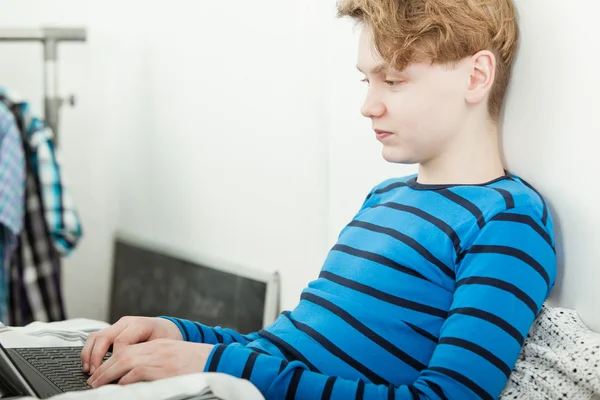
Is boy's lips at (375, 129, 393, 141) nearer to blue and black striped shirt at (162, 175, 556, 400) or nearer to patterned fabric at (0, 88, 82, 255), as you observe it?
blue and black striped shirt at (162, 175, 556, 400)

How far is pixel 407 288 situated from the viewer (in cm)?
91

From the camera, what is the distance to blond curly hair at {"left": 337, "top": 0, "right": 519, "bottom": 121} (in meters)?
0.92

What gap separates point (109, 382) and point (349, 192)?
2.05ft

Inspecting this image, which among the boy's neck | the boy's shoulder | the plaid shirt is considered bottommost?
the plaid shirt

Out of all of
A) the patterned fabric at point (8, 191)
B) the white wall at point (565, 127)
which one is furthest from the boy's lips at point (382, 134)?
the patterned fabric at point (8, 191)

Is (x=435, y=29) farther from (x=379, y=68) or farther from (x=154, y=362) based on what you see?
(x=154, y=362)

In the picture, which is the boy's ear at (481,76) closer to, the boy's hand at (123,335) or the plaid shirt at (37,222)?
the boy's hand at (123,335)

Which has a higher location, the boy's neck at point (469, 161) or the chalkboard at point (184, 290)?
the boy's neck at point (469, 161)

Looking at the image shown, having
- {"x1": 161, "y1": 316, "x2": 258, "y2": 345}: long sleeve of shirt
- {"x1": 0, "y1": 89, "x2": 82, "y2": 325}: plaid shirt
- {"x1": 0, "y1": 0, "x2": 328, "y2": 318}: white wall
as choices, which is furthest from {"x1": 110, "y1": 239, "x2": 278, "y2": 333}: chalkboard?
{"x1": 161, "y1": 316, "x2": 258, "y2": 345}: long sleeve of shirt

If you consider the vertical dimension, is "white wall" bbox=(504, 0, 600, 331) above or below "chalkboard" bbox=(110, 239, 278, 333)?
above

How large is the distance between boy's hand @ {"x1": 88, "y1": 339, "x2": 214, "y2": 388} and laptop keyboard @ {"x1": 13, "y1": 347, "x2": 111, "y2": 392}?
0.09ft

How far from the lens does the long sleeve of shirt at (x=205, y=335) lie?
1.02 m

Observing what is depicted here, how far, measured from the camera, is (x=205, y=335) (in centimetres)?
103

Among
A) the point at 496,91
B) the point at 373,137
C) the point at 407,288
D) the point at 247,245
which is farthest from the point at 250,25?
the point at 407,288
